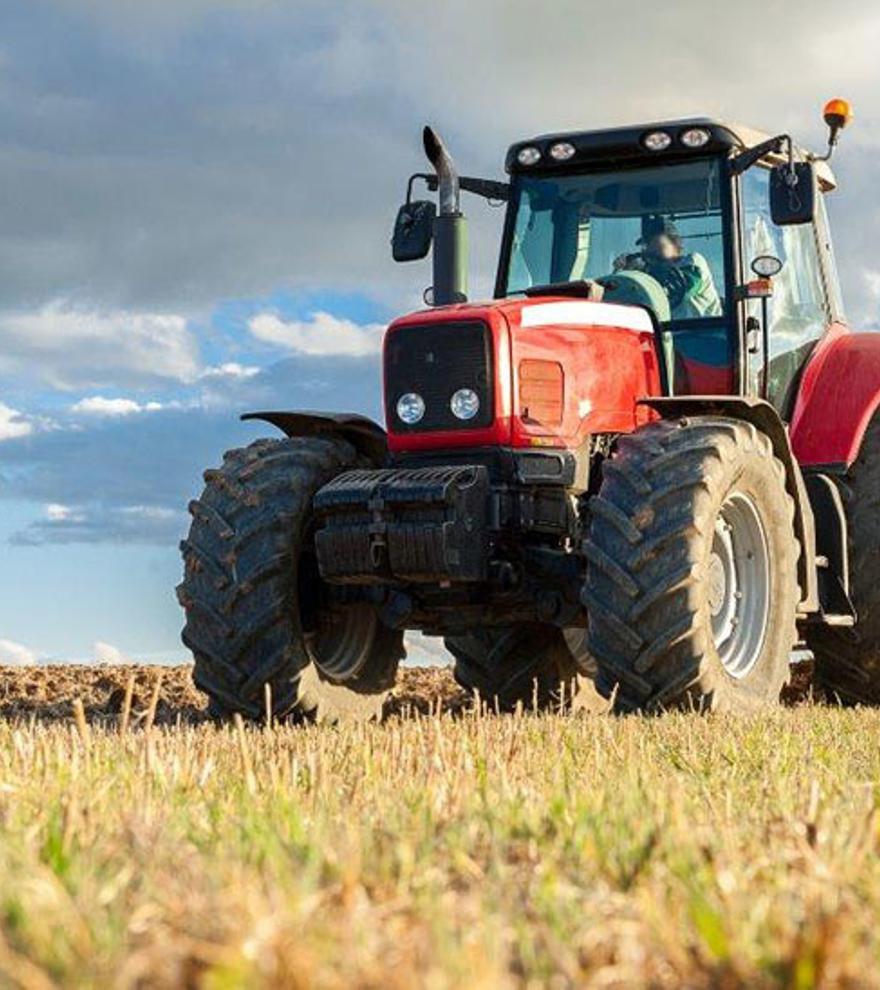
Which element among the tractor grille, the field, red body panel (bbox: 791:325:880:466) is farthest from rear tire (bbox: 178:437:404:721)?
the field

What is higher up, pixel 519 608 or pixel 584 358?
pixel 584 358

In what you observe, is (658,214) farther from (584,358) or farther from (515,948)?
(515,948)

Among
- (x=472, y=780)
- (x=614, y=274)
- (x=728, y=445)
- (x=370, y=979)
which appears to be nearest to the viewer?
(x=370, y=979)

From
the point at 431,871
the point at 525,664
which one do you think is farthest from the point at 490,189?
the point at 431,871

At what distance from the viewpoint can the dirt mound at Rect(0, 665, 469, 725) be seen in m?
10.4

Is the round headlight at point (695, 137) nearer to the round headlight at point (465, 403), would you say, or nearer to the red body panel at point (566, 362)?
the red body panel at point (566, 362)

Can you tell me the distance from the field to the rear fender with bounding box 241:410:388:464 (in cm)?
391

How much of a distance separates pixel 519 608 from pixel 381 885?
5.92 metres

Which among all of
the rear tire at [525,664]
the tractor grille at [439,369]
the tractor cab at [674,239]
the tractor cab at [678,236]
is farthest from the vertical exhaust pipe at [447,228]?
the rear tire at [525,664]

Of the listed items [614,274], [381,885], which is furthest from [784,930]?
[614,274]

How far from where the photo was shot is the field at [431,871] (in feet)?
6.97

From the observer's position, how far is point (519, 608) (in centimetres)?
869

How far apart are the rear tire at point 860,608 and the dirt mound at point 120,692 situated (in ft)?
6.92

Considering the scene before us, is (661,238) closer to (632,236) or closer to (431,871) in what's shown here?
(632,236)
